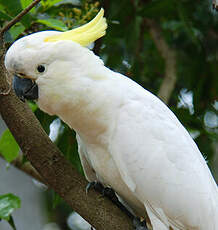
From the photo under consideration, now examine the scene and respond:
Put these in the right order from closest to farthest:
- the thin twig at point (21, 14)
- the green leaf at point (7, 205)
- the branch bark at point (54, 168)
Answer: the thin twig at point (21, 14)
the branch bark at point (54, 168)
the green leaf at point (7, 205)

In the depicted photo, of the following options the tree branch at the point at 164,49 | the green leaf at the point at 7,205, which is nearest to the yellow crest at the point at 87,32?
the green leaf at the point at 7,205

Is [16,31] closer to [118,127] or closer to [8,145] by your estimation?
[8,145]

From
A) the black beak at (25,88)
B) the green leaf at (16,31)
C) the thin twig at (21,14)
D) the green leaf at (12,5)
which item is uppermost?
the thin twig at (21,14)

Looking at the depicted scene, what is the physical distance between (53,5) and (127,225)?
1081 millimetres

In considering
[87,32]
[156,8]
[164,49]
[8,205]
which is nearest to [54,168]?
[8,205]

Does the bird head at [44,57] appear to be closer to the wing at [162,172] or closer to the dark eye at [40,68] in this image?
the dark eye at [40,68]

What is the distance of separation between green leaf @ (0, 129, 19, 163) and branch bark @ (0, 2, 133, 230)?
0.47m

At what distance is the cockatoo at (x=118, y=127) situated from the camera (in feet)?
6.09

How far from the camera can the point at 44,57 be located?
184cm

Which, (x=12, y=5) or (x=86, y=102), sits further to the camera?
(x=12, y=5)

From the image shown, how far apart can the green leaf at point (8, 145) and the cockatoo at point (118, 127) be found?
436 mm

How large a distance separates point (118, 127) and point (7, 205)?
57 centimetres

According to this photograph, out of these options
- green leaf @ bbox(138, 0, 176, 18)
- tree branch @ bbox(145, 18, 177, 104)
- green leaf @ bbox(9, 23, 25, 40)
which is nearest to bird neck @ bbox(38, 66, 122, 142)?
green leaf @ bbox(9, 23, 25, 40)

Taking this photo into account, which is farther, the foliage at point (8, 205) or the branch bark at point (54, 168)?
the foliage at point (8, 205)
